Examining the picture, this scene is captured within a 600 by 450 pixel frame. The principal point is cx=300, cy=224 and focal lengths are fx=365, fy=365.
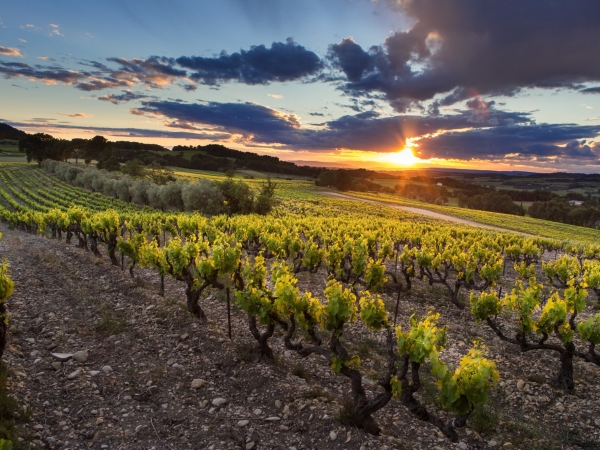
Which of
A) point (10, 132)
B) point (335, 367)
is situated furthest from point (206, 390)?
point (10, 132)

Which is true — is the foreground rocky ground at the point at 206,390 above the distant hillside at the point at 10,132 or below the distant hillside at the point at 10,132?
below

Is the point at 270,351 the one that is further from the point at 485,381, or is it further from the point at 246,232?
the point at 246,232

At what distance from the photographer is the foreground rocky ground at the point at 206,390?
277 inches

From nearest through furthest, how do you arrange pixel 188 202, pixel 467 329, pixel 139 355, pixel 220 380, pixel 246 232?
pixel 220 380, pixel 139 355, pixel 467 329, pixel 246 232, pixel 188 202

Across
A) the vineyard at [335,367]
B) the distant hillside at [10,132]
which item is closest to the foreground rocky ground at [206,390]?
the vineyard at [335,367]

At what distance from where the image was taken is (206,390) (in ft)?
28.0

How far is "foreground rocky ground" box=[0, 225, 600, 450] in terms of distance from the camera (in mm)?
7031

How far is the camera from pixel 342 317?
320 inches

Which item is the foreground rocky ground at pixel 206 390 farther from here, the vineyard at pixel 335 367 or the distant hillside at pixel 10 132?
the distant hillside at pixel 10 132

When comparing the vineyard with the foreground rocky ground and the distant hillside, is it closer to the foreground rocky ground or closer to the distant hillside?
the foreground rocky ground

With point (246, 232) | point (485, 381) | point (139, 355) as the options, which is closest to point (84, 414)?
point (139, 355)

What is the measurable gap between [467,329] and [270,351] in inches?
316

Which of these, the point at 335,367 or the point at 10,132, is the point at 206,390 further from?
the point at 10,132

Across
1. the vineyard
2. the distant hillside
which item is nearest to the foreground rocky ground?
the vineyard
